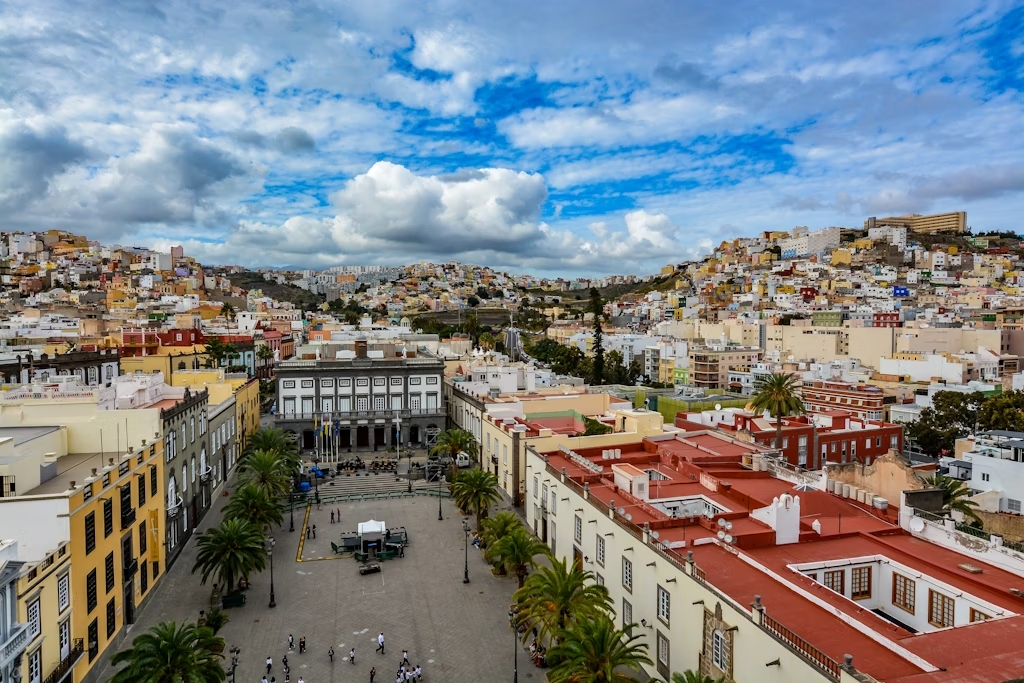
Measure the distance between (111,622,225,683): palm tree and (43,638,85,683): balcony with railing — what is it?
2.99 meters

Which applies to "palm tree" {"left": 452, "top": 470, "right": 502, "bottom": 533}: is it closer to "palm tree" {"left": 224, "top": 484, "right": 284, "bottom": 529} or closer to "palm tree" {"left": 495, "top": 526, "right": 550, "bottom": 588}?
"palm tree" {"left": 495, "top": 526, "right": 550, "bottom": 588}

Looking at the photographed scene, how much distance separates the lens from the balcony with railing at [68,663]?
20516mm

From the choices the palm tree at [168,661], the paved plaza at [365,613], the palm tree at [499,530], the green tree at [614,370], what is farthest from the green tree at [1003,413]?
the palm tree at [168,661]

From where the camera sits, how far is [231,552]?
98.4 ft

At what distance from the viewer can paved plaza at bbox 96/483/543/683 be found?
2545 cm

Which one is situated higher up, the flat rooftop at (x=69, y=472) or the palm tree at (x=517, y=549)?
the flat rooftop at (x=69, y=472)

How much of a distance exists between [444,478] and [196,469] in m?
19.5

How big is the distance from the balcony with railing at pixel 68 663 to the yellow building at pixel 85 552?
0.05 m

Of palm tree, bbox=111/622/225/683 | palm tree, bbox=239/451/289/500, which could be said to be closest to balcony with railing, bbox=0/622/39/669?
palm tree, bbox=111/622/225/683

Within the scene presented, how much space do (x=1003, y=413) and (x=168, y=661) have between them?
66450 millimetres

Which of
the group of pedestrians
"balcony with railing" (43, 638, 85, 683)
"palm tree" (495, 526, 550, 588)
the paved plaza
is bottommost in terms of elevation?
the paved plaza

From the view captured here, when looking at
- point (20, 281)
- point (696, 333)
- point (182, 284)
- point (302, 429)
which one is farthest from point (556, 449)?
point (20, 281)

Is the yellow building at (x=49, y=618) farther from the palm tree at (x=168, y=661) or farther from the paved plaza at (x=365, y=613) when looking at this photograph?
the paved plaza at (x=365, y=613)

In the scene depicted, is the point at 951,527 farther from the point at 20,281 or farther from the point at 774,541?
the point at 20,281
